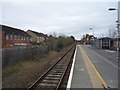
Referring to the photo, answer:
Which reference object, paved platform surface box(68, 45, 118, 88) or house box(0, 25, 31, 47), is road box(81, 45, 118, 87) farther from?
house box(0, 25, 31, 47)

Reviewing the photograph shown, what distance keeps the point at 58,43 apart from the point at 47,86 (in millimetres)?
35304

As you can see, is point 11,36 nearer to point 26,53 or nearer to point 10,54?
point 26,53

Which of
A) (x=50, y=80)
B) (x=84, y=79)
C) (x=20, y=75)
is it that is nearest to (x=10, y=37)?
(x=20, y=75)

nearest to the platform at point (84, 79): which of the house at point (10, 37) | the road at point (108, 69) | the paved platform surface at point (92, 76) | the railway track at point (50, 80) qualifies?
the paved platform surface at point (92, 76)

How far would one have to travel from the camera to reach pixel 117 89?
21.6 ft

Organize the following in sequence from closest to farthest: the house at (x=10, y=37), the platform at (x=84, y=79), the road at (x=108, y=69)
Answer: the platform at (x=84, y=79) < the road at (x=108, y=69) < the house at (x=10, y=37)

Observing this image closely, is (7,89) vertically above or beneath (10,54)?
beneath

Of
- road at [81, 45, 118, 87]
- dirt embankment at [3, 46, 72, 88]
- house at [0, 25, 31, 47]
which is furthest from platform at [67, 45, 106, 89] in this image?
house at [0, 25, 31, 47]

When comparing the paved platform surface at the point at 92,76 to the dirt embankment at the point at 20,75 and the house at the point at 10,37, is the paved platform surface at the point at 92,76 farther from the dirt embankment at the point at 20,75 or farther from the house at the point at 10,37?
the house at the point at 10,37

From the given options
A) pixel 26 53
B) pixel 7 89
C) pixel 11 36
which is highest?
pixel 11 36

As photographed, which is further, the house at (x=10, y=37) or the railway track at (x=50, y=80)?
the house at (x=10, y=37)

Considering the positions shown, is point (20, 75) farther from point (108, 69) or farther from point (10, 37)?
point (10, 37)

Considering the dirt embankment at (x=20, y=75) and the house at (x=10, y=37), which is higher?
the house at (x=10, y=37)

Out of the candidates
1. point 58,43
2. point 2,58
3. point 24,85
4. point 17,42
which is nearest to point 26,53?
point 2,58
